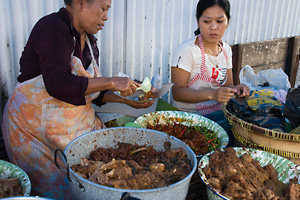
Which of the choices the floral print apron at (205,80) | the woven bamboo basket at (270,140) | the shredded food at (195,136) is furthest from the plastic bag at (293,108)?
the floral print apron at (205,80)

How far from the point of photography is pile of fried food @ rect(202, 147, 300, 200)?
168 cm

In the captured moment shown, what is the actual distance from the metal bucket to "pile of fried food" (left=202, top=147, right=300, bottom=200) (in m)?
0.25

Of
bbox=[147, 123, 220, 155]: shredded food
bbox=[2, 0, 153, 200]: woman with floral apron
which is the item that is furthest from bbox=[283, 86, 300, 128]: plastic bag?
bbox=[2, 0, 153, 200]: woman with floral apron

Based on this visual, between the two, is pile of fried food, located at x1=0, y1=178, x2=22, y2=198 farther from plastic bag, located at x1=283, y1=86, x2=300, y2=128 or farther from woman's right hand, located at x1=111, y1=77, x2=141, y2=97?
plastic bag, located at x1=283, y1=86, x2=300, y2=128

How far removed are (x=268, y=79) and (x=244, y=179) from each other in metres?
1.90

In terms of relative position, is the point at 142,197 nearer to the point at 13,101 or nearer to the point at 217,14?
the point at 13,101

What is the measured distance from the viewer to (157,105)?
10.6 feet

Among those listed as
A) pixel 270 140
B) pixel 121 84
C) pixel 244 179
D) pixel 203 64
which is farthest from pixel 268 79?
pixel 121 84

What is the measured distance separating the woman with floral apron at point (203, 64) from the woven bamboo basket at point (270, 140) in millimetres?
628

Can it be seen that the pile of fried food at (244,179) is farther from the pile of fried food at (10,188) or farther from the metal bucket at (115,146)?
the pile of fried food at (10,188)

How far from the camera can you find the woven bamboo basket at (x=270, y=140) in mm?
2062

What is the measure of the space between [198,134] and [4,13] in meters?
2.09

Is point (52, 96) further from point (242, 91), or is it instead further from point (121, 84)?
point (242, 91)

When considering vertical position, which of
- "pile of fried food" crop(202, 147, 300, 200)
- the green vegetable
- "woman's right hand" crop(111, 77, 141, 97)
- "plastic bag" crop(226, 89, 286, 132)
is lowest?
"pile of fried food" crop(202, 147, 300, 200)
